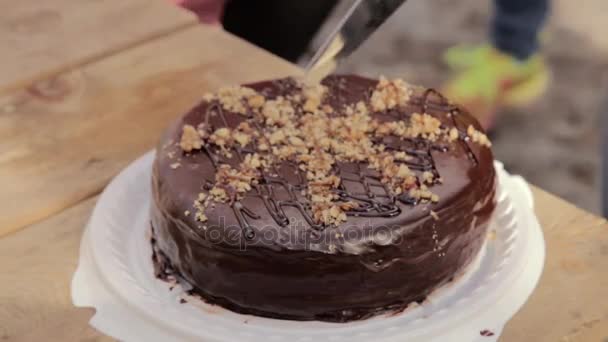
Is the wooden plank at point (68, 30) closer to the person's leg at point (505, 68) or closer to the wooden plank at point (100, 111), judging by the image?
the wooden plank at point (100, 111)

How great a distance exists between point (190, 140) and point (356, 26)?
26 centimetres

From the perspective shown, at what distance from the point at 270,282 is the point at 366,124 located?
0.93 feet

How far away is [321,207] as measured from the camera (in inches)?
41.0

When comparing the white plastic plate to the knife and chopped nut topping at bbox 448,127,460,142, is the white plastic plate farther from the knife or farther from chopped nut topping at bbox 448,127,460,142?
the knife

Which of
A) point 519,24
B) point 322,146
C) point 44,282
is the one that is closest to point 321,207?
point 322,146

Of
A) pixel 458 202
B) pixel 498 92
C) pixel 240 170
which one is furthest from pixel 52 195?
pixel 498 92

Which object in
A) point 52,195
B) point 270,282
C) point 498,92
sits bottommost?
point 498,92

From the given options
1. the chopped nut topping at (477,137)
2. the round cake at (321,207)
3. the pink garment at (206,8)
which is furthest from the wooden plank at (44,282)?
the pink garment at (206,8)

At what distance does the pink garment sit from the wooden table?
319 millimetres

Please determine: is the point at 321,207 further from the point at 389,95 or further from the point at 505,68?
the point at 505,68

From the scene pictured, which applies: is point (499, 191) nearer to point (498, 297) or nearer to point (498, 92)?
point (498, 297)

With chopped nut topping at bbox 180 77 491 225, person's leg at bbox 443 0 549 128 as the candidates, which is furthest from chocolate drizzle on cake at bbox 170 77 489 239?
person's leg at bbox 443 0 549 128

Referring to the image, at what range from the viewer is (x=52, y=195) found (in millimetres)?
1274

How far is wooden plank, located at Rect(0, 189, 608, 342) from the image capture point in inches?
40.7
